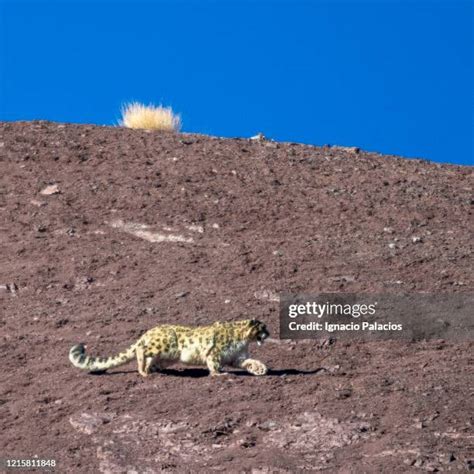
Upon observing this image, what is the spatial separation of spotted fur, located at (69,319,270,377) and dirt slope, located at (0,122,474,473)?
0.18m

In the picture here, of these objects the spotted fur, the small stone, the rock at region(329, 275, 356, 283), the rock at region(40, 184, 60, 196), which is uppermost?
the rock at region(40, 184, 60, 196)

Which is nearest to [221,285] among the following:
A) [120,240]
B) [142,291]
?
[142,291]

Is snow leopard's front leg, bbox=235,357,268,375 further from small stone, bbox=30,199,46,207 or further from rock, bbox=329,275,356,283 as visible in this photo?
small stone, bbox=30,199,46,207

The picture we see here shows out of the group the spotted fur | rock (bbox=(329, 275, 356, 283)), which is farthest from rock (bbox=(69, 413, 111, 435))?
rock (bbox=(329, 275, 356, 283))

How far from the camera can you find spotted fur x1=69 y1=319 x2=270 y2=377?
12.9 m

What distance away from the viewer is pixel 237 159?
21.9m

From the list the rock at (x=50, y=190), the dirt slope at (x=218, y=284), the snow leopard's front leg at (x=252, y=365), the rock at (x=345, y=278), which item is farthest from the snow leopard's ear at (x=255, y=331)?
the rock at (x=50, y=190)

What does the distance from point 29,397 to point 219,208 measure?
270 inches

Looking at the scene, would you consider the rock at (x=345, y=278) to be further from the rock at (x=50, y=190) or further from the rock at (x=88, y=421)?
the rock at (x=50, y=190)

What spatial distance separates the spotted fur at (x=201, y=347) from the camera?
12.9 metres

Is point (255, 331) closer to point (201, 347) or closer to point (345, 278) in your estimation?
point (201, 347)

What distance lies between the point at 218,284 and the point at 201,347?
11.0 feet

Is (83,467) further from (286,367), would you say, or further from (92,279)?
(92,279)

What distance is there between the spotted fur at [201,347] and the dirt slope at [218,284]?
184 mm
